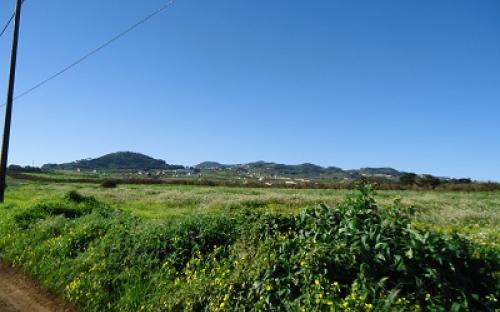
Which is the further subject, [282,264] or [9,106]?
[9,106]

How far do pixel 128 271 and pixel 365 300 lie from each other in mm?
4655

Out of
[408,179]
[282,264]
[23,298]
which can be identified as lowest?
[23,298]

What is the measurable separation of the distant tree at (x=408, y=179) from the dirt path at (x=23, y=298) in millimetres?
65359

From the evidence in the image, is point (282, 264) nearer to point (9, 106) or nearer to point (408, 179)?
point (9, 106)

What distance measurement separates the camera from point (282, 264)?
22.2 ft

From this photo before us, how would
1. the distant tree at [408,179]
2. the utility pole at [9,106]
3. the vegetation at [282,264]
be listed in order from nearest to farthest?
the vegetation at [282,264], the utility pole at [9,106], the distant tree at [408,179]

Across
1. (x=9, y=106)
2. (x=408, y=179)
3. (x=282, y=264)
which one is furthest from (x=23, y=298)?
(x=408, y=179)

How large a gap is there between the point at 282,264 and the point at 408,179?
68697mm

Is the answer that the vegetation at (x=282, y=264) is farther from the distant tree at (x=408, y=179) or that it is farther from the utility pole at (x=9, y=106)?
the distant tree at (x=408, y=179)

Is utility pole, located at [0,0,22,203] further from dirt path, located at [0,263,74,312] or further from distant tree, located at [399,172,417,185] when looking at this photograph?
distant tree, located at [399,172,417,185]

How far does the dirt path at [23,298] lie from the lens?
27.8ft

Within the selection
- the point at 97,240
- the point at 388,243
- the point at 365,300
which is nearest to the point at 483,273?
the point at 388,243

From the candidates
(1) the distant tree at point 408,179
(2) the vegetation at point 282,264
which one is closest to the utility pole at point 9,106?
(2) the vegetation at point 282,264

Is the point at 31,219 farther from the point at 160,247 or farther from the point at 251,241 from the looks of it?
the point at 251,241
